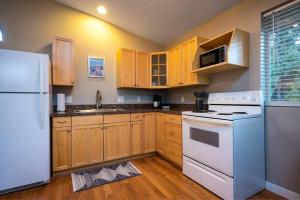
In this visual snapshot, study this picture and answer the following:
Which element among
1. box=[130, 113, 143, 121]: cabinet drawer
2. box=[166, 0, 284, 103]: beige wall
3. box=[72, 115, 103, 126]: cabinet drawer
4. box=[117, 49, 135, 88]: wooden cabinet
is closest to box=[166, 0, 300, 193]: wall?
box=[166, 0, 284, 103]: beige wall

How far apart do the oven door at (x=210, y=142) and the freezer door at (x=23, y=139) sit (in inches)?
73.9

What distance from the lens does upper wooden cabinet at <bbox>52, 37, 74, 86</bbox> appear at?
2.69 meters

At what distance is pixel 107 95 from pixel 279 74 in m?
2.81

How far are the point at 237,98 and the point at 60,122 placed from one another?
2507 millimetres

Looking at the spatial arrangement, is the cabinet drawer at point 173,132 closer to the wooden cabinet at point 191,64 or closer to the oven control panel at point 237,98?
the oven control panel at point 237,98

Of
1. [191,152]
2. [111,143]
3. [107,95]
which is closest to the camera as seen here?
[191,152]

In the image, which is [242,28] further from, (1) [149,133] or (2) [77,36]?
(2) [77,36]

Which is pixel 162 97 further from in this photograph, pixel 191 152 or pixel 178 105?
pixel 191 152

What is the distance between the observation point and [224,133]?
5.86 feet

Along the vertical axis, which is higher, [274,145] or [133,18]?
[133,18]

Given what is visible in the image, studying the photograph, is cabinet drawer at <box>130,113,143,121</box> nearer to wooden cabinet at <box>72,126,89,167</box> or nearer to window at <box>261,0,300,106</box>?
wooden cabinet at <box>72,126,89,167</box>

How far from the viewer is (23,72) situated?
2004 mm

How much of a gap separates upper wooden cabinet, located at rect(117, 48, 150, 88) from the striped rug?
152cm

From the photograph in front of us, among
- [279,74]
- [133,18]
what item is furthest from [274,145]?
[133,18]
